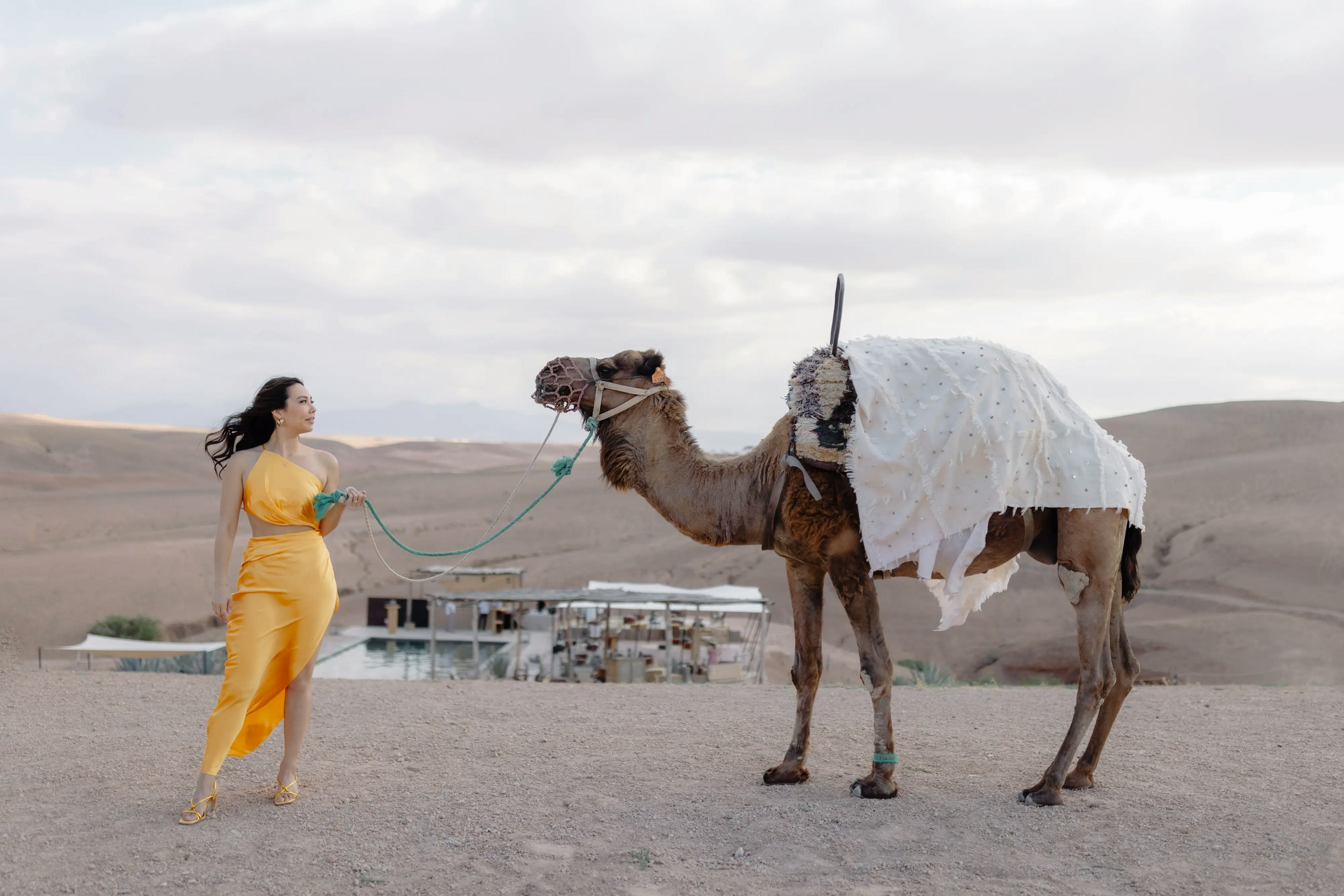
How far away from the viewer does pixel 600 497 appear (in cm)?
5909

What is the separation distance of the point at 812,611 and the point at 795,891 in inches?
87.5

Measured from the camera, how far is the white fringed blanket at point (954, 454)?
20.7 feet

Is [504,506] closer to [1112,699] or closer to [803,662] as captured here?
[803,662]

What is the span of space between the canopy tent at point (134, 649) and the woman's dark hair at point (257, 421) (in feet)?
41.6

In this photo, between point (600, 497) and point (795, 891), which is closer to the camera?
point (795, 891)

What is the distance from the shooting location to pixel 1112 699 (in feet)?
23.1

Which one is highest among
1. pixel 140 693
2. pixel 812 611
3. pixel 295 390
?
pixel 295 390

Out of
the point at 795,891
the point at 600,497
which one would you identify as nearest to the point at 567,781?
the point at 795,891

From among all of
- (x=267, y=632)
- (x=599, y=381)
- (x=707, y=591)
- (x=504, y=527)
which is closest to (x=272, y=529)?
(x=267, y=632)

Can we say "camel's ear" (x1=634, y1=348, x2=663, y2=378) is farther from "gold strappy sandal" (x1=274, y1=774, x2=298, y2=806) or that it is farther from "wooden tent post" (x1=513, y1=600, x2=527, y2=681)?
"wooden tent post" (x1=513, y1=600, x2=527, y2=681)

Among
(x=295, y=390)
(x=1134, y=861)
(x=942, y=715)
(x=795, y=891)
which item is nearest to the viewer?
(x=795, y=891)

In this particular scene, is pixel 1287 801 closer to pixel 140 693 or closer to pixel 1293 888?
pixel 1293 888

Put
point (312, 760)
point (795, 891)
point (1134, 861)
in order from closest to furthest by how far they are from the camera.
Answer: point (795, 891), point (1134, 861), point (312, 760)

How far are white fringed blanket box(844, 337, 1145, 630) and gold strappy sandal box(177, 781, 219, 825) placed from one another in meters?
3.90
